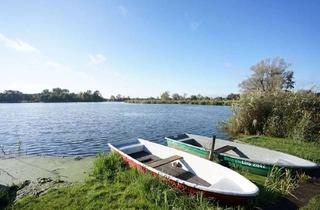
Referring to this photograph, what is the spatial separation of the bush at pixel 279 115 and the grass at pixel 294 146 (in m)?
0.90

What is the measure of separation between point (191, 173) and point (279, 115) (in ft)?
31.3

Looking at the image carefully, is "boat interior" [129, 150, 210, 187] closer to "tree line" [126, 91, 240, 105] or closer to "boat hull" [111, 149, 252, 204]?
"boat hull" [111, 149, 252, 204]

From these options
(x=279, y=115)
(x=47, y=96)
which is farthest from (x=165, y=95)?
(x=279, y=115)

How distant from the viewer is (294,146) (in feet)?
35.3

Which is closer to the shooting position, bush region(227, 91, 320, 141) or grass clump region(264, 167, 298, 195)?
grass clump region(264, 167, 298, 195)

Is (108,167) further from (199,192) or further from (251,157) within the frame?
(251,157)

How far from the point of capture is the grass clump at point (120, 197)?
5059mm

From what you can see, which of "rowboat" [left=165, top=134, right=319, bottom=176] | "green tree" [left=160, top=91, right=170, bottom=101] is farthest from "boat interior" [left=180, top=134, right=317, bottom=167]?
"green tree" [left=160, top=91, right=170, bottom=101]

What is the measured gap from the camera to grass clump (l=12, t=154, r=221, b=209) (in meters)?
5.06

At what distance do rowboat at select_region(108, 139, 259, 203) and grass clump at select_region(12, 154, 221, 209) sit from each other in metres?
0.21

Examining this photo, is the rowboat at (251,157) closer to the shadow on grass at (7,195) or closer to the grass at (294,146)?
the grass at (294,146)

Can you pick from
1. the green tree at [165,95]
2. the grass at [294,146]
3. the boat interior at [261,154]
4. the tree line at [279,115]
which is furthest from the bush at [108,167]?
the green tree at [165,95]

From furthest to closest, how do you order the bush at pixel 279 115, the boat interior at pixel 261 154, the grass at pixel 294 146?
the bush at pixel 279 115 < the grass at pixel 294 146 < the boat interior at pixel 261 154

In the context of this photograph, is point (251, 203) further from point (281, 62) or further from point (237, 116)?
point (281, 62)
